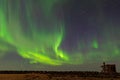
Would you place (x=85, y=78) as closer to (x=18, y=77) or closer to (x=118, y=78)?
(x=118, y=78)

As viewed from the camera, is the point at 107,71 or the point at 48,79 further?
the point at 107,71

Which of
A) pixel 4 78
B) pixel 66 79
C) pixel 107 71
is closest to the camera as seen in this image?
pixel 66 79

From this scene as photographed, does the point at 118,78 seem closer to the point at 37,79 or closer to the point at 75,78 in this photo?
the point at 75,78

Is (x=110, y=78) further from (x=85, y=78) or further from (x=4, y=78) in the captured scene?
(x=4, y=78)

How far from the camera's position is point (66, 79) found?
42.0 meters

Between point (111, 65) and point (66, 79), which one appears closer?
point (66, 79)

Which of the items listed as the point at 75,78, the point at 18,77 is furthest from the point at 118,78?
the point at 18,77

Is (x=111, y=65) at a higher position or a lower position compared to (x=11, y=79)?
higher

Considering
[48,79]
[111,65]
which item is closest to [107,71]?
[111,65]

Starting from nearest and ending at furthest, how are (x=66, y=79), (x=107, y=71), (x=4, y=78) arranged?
(x=66, y=79)
(x=4, y=78)
(x=107, y=71)

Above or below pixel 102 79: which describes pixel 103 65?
above

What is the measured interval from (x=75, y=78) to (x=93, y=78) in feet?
11.3

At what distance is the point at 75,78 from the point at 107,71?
1464cm

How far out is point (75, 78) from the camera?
43250 mm
